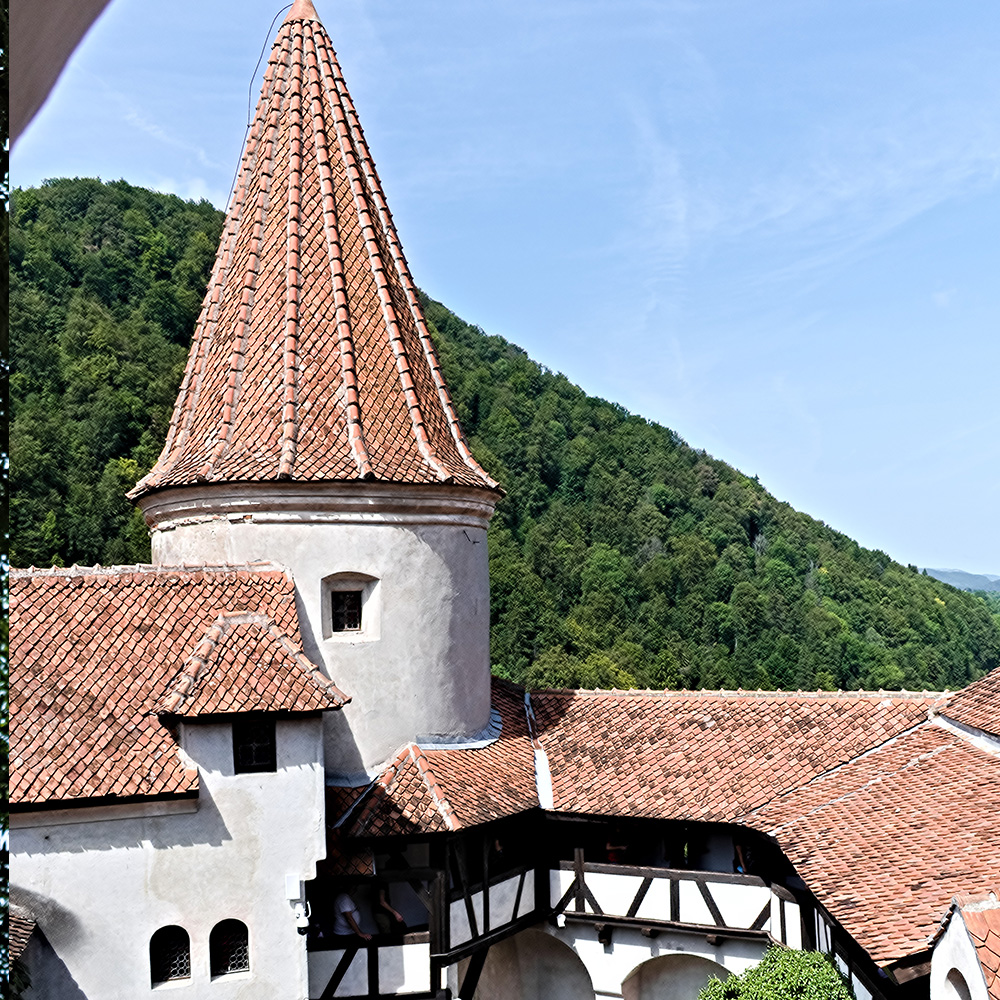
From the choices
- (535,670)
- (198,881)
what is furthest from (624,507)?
(198,881)

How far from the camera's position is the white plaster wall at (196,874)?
11.8m

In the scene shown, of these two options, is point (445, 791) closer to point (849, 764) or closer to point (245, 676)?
point (245, 676)

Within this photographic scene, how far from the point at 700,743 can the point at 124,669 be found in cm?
872

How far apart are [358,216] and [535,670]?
39.5 m

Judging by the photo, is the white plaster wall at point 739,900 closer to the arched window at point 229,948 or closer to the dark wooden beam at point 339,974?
the dark wooden beam at point 339,974

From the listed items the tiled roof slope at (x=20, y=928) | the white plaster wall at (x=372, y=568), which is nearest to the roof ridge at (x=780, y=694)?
the white plaster wall at (x=372, y=568)

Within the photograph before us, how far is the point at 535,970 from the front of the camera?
17719mm

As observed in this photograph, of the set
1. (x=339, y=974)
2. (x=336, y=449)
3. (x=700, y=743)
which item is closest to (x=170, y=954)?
(x=339, y=974)

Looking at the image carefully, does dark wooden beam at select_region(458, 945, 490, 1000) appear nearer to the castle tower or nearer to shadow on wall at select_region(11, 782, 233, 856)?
the castle tower

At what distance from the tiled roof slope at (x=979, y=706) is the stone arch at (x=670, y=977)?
4.96 metres

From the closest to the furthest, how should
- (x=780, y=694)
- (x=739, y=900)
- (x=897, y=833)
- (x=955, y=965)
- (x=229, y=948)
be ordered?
1. (x=955, y=965)
2. (x=897, y=833)
3. (x=229, y=948)
4. (x=739, y=900)
5. (x=780, y=694)

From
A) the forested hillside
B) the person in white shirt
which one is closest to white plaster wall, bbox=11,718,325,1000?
the person in white shirt

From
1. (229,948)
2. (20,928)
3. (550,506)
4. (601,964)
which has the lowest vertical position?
(601,964)

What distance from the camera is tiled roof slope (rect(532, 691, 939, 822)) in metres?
16.0
